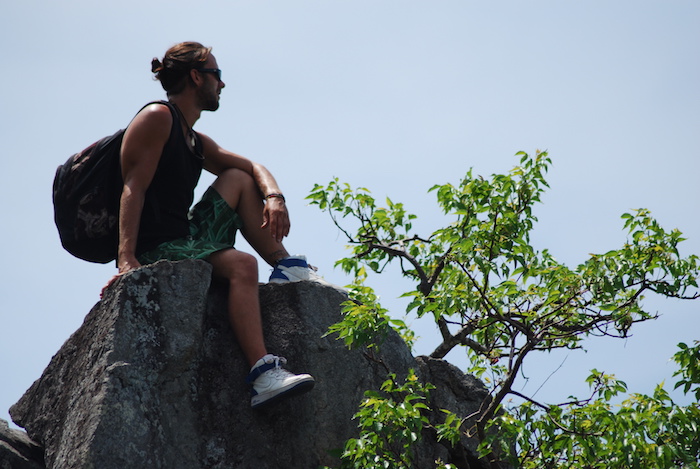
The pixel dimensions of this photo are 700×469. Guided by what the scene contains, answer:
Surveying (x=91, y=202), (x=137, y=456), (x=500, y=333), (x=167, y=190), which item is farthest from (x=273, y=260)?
(x=500, y=333)

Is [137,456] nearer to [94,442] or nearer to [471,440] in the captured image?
[94,442]

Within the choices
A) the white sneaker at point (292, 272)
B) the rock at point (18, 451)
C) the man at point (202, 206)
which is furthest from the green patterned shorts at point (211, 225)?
the rock at point (18, 451)

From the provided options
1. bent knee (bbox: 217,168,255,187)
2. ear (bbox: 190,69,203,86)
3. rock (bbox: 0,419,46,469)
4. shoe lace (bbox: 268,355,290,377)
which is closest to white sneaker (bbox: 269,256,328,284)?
bent knee (bbox: 217,168,255,187)

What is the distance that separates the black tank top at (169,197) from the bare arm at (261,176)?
12.0 inches

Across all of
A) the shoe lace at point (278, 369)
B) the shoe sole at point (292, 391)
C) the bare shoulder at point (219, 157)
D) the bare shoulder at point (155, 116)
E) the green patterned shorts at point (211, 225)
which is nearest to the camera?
the shoe sole at point (292, 391)

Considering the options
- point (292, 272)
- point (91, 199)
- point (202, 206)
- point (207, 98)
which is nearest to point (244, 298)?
point (292, 272)

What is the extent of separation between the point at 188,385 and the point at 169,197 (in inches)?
49.0

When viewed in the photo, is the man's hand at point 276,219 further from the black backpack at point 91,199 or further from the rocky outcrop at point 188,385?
the black backpack at point 91,199

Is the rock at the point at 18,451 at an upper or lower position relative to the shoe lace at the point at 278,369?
lower

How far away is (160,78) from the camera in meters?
5.63

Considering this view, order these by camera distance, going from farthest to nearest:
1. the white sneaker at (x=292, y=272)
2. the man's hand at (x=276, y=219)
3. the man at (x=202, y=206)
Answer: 1. the white sneaker at (x=292, y=272)
2. the man's hand at (x=276, y=219)
3. the man at (x=202, y=206)

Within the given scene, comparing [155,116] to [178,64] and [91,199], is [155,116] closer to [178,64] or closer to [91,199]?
[178,64]

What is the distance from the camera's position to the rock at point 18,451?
4.97 metres

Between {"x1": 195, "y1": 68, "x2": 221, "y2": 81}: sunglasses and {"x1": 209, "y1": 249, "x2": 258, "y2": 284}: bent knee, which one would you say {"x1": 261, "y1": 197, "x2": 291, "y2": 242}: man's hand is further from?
{"x1": 195, "y1": 68, "x2": 221, "y2": 81}: sunglasses
